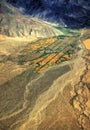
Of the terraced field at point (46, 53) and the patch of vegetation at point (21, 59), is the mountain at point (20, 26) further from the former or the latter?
the patch of vegetation at point (21, 59)

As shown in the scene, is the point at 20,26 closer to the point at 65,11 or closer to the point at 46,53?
the point at 46,53

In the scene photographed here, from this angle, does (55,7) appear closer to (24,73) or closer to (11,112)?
(24,73)

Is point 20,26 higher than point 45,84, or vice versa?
point 20,26

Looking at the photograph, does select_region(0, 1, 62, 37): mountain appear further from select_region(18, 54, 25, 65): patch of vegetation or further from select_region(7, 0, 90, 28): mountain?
select_region(18, 54, 25, 65): patch of vegetation

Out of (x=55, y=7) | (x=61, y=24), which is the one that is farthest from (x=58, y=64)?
(x=55, y=7)

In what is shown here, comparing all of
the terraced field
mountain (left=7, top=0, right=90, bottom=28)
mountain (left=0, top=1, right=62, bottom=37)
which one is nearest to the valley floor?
the terraced field

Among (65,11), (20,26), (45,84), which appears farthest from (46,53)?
(65,11)
